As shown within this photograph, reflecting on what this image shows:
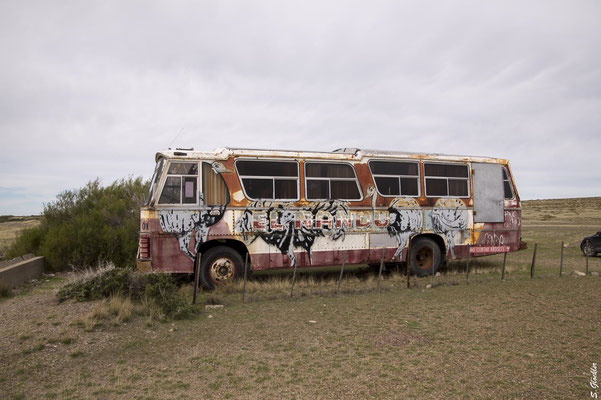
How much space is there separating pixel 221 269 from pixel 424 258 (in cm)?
571

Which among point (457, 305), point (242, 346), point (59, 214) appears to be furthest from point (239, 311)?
point (59, 214)

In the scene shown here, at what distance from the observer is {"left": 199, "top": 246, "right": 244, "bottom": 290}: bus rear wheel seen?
1021cm

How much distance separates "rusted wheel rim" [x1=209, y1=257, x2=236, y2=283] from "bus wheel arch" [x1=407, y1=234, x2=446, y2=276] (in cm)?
481

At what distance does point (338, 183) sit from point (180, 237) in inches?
156

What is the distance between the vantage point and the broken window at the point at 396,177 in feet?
38.6

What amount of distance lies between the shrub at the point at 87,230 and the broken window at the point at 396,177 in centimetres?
749

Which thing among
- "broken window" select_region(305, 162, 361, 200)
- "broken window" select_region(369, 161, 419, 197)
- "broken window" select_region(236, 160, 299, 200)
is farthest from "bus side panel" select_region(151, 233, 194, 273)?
"broken window" select_region(369, 161, 419, 197)

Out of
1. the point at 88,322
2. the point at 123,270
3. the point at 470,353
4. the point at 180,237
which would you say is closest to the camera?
the point at 470,353

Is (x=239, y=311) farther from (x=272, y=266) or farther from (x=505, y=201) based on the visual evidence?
(x=505, y=201)

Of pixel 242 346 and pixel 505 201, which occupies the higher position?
pixel 505 201

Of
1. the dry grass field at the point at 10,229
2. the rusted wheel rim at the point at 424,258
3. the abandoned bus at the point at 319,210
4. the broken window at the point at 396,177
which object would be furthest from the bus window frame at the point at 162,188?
the dry grass field at the point at 10,229

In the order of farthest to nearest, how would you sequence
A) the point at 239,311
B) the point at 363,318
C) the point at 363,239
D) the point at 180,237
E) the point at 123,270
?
the point at 363,239
the point at 180,237
the point at 123,270
the point at 239,311
the point at 363,318

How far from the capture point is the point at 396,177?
11984mm

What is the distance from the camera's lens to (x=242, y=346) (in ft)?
20.0
